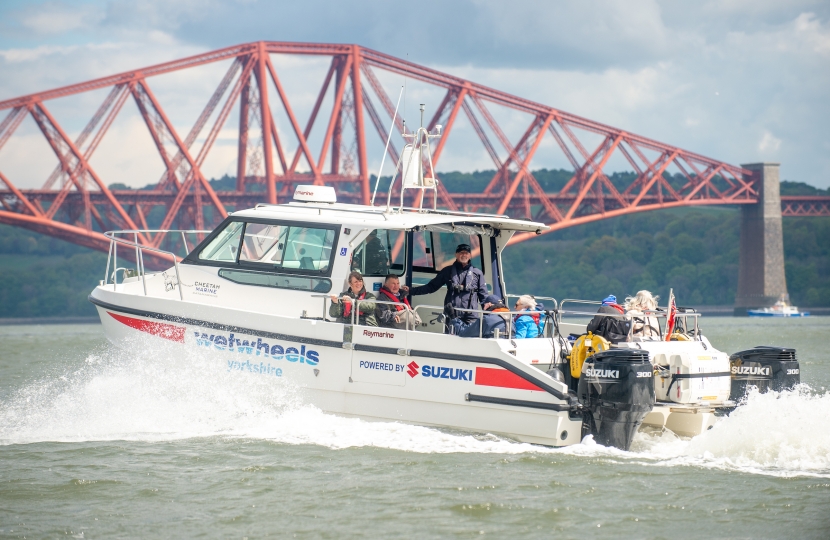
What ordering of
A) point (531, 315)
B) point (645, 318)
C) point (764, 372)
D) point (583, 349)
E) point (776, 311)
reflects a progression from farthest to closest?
point (776, 311)
point (645, 318)
point (531, 315)
point (764, 372)
point (583, 349)

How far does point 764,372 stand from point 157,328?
20.0ft

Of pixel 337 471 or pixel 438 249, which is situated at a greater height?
pixel 438 249

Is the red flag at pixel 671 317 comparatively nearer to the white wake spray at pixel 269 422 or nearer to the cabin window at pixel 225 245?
the white wake spray at pixel 269 422

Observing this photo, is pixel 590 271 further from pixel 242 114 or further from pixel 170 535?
pixel 170 535

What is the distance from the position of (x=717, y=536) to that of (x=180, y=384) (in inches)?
223

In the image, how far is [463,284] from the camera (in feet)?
33.2

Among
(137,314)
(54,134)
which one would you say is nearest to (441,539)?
(137,314)

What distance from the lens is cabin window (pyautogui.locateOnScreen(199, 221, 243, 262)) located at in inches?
428

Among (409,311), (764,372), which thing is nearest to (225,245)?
(409,311)

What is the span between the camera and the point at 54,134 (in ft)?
149

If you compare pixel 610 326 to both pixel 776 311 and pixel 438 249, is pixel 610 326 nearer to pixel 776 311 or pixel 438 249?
pixel 438 249

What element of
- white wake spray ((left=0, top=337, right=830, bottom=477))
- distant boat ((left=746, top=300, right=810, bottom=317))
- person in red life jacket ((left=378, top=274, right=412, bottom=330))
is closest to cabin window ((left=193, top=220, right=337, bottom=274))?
person in red life jacket ((left=378, top=274, right=412, bottom=330))

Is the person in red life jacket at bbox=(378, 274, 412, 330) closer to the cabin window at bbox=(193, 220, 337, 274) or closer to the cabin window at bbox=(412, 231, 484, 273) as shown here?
the cabin window at bbox=(193, 220, 337, 274)

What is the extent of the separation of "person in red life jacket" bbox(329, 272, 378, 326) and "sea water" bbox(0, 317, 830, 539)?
85cm
